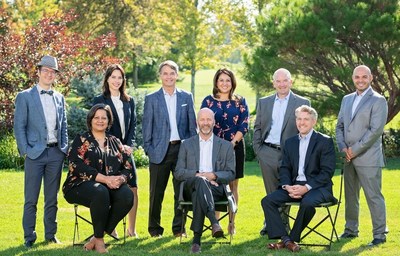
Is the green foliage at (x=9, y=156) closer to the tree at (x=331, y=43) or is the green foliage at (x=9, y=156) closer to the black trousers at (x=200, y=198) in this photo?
the tree at (x=331, y=43)

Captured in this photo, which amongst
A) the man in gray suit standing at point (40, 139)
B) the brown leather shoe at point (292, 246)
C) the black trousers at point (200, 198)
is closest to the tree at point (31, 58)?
the man in gray suit standing at point (40, 139)

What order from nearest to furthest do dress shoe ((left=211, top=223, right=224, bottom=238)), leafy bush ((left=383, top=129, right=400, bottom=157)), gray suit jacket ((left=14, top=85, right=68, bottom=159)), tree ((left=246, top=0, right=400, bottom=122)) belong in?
dress shoe ((left=211, top=223, right=224, bottom=238))
gray suit jacket ((left=14, top=85, right=68, bottom=159))
tree ((left=246, top=0, right=400, bottom=122))
leafy bush ((left=383, top=129, right=400, bottom=157))

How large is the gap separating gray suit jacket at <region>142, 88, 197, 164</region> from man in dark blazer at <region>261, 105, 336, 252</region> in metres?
1.11

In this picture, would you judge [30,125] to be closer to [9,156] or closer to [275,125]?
[275,125]

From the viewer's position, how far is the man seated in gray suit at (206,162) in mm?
7617

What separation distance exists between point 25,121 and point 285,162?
2525 mm

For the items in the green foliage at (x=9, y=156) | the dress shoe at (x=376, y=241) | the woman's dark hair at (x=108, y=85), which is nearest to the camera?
the dress shoe at (x=376, y=241)

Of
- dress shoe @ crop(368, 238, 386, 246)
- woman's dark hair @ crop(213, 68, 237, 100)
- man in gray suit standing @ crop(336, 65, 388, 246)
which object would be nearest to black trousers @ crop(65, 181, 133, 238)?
woman's dark hair @ crop(213, 68, 237, 100)

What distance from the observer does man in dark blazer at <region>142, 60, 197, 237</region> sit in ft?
26.5

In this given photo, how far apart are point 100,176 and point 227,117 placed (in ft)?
5.19

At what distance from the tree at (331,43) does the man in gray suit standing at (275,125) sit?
7.46 m

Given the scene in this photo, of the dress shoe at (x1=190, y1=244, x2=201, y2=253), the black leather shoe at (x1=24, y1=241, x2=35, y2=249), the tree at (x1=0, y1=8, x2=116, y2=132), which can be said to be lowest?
the black leather shoe at (x1=24, y1=241, x2=35, y2=249)

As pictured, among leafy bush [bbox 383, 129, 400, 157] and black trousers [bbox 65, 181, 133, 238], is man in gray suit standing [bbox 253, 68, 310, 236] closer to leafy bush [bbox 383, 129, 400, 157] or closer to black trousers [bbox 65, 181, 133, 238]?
black trousers [bbox 65, 181, 133, 238]

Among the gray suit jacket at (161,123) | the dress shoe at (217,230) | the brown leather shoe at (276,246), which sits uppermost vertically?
the gray suit jacket at (161,123)
